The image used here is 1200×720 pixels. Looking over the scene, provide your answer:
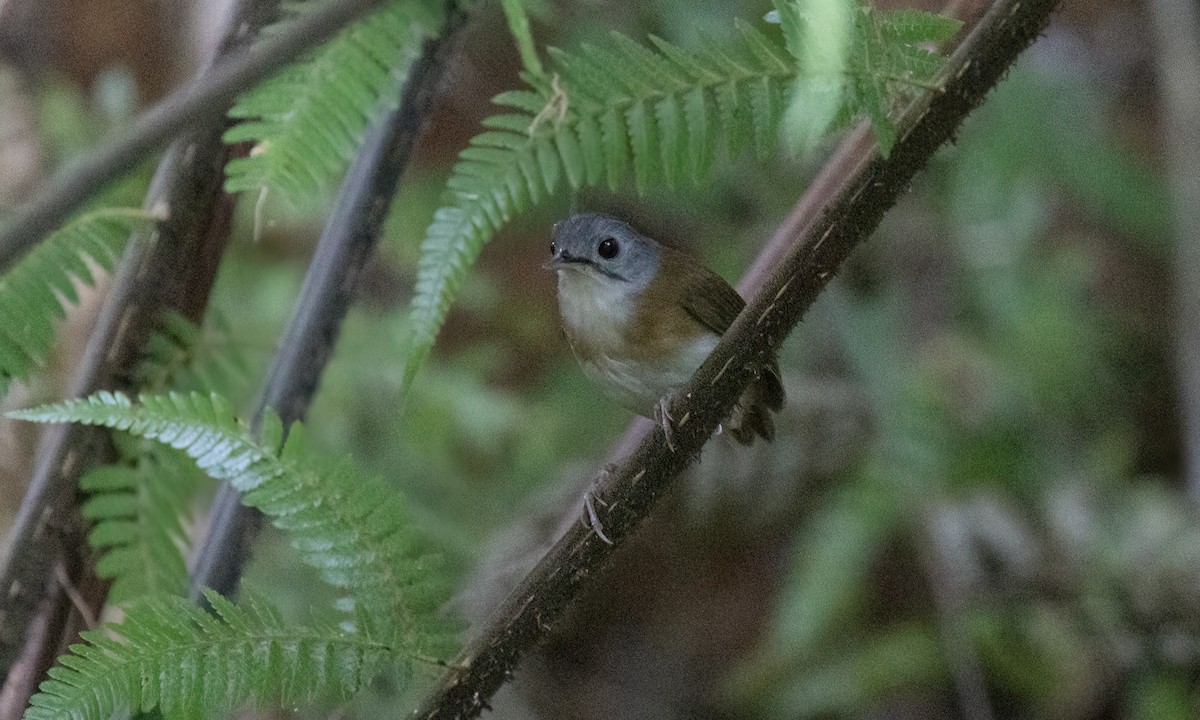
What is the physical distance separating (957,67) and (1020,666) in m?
2.30

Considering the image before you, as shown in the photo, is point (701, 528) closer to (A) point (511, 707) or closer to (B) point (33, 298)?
(A) point (511, 707)

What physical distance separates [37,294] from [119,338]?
7.0 inches

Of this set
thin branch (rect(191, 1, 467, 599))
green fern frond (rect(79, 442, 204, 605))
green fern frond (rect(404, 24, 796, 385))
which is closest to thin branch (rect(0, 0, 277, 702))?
green fern frond (rect(79, 442, 204, 605))

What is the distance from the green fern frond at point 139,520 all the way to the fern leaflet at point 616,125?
469 millimetres

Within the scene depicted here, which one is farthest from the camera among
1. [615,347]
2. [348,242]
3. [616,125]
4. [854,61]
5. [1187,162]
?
[1187,162]

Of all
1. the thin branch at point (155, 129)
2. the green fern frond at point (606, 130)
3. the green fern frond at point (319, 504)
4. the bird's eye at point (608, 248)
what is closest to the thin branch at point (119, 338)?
the green fern frond at point (319, 504)

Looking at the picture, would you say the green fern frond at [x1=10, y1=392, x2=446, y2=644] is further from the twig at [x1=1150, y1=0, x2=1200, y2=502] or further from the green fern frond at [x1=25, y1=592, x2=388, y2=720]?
the twig at [x1=1150, y1=0, x2=1200, y2=502]

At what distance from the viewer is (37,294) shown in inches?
52.0

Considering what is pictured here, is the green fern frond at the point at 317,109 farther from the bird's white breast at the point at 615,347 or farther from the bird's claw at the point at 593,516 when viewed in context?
the bird's white breast at the point at 615,347

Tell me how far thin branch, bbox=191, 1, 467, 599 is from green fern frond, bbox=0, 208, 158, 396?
28 cm

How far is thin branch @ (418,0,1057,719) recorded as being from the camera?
3.48ft

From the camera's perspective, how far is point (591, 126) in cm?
121

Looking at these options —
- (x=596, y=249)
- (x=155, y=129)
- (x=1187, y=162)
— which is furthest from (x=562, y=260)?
(x=1187, y=162)

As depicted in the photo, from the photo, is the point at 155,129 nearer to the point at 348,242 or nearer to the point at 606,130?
the point at 606,130
